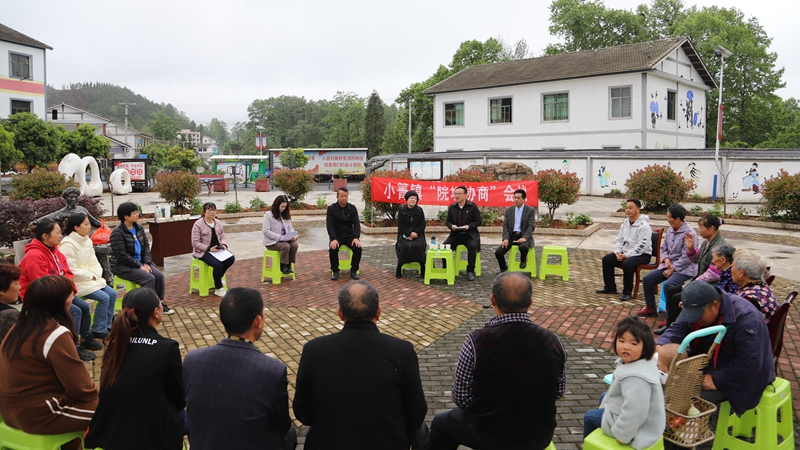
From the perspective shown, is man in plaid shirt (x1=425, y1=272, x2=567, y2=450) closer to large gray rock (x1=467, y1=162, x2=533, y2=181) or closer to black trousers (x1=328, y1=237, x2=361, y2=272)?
black trousers (x1=328, y1=237, x2=361, y2=272)

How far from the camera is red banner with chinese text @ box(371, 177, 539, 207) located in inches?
585

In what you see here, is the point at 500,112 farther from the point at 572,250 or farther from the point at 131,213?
the point at 131,213

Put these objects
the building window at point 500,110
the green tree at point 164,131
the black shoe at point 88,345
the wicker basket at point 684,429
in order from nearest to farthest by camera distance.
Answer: the wicker basket at point 684,429
the black shoe at point 88,345
the building window at point 500,110
the green tree at point 164,131

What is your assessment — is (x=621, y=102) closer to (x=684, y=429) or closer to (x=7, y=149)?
(x=684, y=429)

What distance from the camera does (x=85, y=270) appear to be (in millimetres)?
6387

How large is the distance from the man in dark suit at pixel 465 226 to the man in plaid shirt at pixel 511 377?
6.71m

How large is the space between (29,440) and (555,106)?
114 feet

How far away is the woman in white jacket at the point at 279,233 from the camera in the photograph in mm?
9609

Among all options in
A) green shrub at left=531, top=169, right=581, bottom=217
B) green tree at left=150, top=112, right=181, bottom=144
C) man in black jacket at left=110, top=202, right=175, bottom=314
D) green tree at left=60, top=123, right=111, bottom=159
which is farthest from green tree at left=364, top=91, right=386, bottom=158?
man in black jacket at left=110, top=202, right=175, bottom=314

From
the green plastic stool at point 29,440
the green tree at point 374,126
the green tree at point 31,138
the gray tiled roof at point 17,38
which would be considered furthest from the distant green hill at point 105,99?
→ the green plastic stool at point 29,440

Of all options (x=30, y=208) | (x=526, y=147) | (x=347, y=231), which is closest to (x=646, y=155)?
→ (x=526, y=147)

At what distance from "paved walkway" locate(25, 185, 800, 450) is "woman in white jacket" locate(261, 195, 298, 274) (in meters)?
0.52

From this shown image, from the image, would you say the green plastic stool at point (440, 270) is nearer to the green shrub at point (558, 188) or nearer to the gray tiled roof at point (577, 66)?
the green shrub at point (558, 188)

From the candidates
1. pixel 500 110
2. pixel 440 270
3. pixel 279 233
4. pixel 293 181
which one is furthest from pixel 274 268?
pixel 500 110
